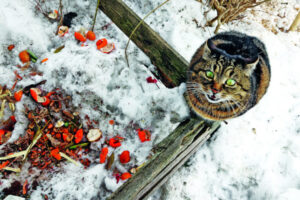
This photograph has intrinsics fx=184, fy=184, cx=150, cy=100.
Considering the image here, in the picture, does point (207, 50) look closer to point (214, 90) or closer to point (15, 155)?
point (214, 90)

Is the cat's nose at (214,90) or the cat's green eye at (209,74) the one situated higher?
the cat's green eye at (209,74)

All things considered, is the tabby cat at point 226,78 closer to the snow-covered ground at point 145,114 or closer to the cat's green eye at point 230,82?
the cat's green eye at point 230,82

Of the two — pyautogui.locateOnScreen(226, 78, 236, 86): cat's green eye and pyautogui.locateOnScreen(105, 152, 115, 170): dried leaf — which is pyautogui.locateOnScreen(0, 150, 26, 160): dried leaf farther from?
pyautogui.locateOnScreen(226, 78, 236, 86): cat's green eye

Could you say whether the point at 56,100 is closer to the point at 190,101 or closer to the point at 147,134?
the point at 147,134

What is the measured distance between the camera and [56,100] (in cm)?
211

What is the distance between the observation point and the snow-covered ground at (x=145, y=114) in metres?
1.96

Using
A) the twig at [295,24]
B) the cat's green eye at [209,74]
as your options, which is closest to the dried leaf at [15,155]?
the cat's green eye at [209,74]

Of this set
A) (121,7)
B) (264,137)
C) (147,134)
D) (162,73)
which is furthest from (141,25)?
(264,137)

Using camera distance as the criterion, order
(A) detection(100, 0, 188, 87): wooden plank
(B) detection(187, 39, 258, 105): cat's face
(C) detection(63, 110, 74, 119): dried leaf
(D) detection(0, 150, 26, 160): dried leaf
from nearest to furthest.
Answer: (B) detection(187, 39, 258, 105): cat's face → (D) detection(0, 150, 26, 160): dried leaf → (A) detection(100, 0, 188, 87): wooden plank → (C) detection(63, 110, 74, 119): dried leaf

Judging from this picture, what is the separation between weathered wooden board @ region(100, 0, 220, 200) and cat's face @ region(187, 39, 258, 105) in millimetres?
271

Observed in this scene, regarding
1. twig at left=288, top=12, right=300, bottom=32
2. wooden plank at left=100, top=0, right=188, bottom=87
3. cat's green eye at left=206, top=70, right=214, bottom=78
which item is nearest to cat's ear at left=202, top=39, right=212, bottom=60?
cat's green eye at left=206, top=70, right=214, bottom=78

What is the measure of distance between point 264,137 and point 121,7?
233 cm

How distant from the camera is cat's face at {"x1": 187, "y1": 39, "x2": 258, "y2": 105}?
1386mm

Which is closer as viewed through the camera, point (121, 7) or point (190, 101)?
point (190, 101)
